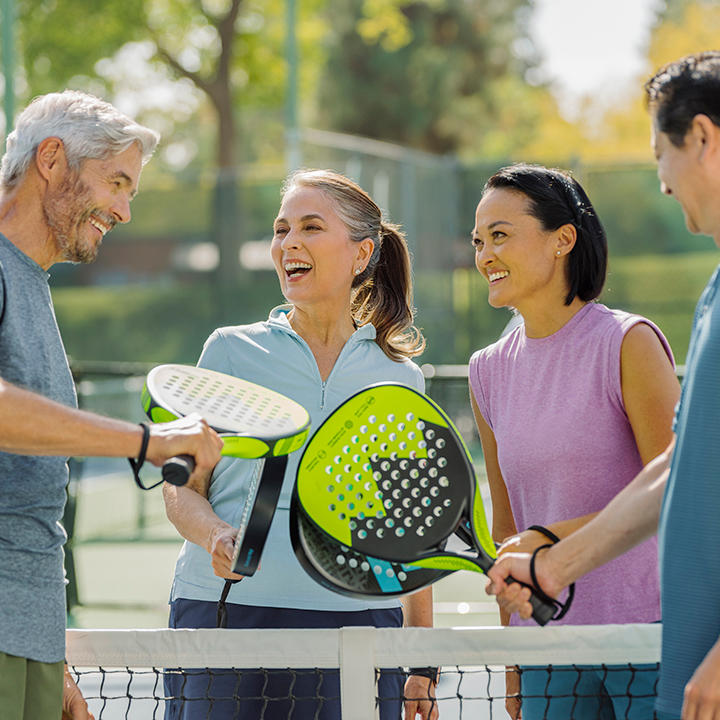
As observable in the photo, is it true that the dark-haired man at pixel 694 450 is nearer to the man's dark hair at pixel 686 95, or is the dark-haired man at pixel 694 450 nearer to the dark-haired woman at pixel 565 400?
the man's dark hair at pixel 686 95

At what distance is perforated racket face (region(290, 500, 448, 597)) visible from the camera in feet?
6.54

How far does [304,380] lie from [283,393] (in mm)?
72

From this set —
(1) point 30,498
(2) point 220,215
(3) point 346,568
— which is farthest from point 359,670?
(2) point 220,215

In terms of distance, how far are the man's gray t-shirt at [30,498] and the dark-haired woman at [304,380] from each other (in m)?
0.36

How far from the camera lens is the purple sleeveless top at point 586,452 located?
234 centimetres

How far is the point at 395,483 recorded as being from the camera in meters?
2.02

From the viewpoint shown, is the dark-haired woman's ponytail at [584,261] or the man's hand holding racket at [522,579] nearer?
the man's hand holding racket at [522,579]

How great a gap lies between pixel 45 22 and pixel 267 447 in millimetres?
19717

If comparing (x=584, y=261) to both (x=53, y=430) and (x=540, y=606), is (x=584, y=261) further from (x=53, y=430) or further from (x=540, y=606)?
(x=53, y=430)

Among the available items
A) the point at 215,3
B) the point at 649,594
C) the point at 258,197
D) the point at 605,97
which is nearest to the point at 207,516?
the point at 649,594

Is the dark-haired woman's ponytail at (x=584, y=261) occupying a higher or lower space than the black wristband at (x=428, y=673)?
higher

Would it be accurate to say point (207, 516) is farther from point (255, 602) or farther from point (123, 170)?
point (123, 170)

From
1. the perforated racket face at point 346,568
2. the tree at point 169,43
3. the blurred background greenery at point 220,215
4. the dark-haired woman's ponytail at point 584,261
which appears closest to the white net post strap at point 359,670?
the perforated racket face at point 346,568

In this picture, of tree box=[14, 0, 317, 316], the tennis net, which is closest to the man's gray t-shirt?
the tennis net
